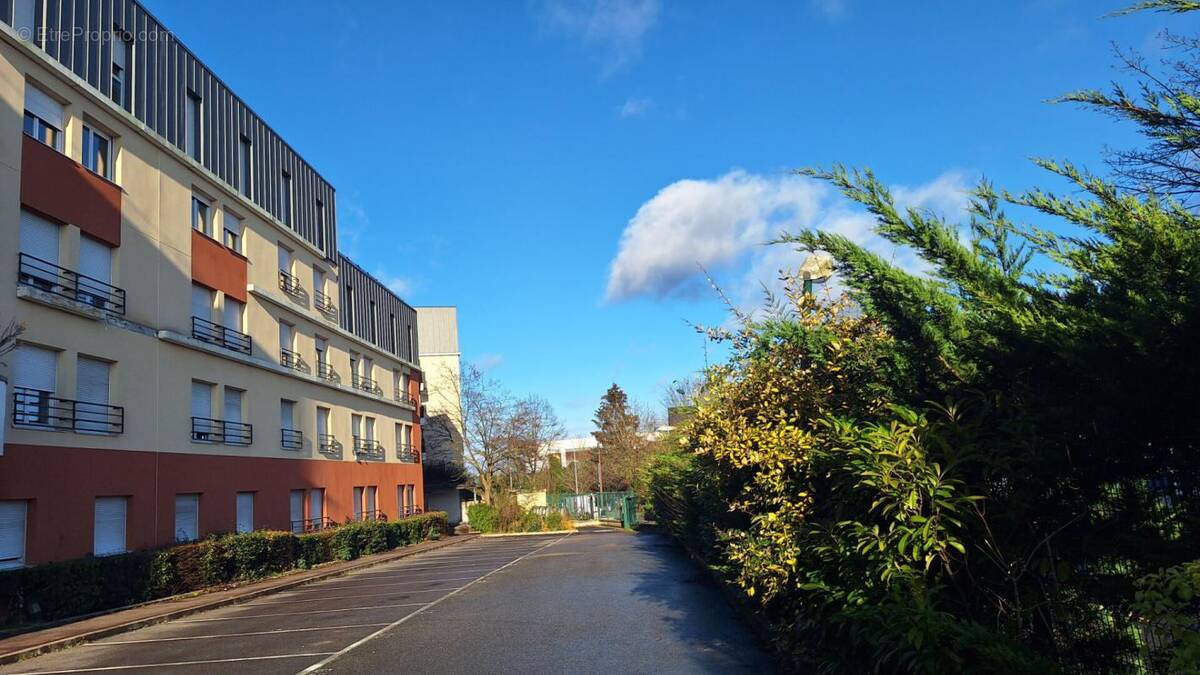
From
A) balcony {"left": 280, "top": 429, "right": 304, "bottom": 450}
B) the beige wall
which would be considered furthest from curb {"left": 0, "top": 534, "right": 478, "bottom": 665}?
balcony {"left": 280, "top": 429, "right": 304, "bottom": 450}

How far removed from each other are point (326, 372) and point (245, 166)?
8850 mm

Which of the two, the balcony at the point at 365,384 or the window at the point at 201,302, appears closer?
the window at the point at 201,302

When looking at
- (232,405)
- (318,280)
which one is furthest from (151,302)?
(318,280)

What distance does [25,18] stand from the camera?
15.9 meters

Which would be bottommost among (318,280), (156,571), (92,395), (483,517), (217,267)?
(483,517)

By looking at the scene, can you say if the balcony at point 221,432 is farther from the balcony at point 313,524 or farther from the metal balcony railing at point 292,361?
the balcony at point 313,524

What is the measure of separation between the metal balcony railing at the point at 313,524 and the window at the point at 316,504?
7 cm

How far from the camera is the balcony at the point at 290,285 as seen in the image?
27.9 metres

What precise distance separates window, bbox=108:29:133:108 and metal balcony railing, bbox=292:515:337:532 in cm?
1441

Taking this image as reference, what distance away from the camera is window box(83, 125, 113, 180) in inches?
699

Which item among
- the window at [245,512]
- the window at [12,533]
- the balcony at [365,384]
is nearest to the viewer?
the window at [12,533]

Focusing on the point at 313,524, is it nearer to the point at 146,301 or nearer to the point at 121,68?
the point at 146,301

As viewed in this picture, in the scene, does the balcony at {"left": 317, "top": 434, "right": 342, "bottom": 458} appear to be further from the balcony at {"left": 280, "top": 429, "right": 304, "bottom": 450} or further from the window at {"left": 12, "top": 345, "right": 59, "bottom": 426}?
the window at {"left": 12, "top": 345, "right": 59, "bottom": 426}

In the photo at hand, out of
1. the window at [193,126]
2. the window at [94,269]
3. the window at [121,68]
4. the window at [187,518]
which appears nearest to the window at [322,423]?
the window at [187,518]
